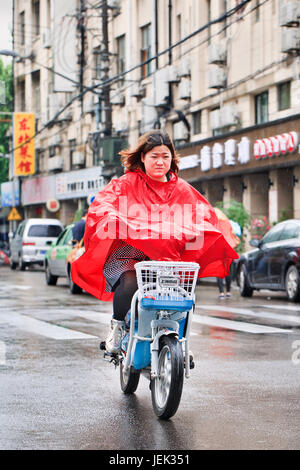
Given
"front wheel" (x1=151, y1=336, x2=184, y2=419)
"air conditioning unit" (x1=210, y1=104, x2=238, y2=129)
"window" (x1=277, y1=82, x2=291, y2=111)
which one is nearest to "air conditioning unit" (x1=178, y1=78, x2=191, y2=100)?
"air conditioning unit" (x1=210, y1=104, x2=238, y2=129)

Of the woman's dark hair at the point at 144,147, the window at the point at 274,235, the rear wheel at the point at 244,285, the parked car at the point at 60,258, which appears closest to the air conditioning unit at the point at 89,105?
the parked car at the point at 60,258

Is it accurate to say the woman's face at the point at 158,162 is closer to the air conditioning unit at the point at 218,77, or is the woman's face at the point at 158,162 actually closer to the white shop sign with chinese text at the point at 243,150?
the white shop sign with chinese text at the point at 243,150

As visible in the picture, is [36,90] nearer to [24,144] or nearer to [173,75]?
[24,144]

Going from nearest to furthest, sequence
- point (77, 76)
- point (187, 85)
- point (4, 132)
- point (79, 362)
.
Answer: point (79, 362), point (187, 85), point (77, 76), point (4, 132)

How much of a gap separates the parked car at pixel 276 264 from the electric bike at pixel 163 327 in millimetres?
10793

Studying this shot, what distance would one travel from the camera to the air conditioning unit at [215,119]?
30.5 meters

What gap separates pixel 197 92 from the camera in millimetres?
32656

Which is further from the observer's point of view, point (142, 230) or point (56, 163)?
point (56, 163)

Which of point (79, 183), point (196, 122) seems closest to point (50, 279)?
point (196, 122)

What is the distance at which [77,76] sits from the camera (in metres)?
43.9

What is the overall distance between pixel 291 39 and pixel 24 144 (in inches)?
1075

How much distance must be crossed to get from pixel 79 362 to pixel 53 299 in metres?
9.01
